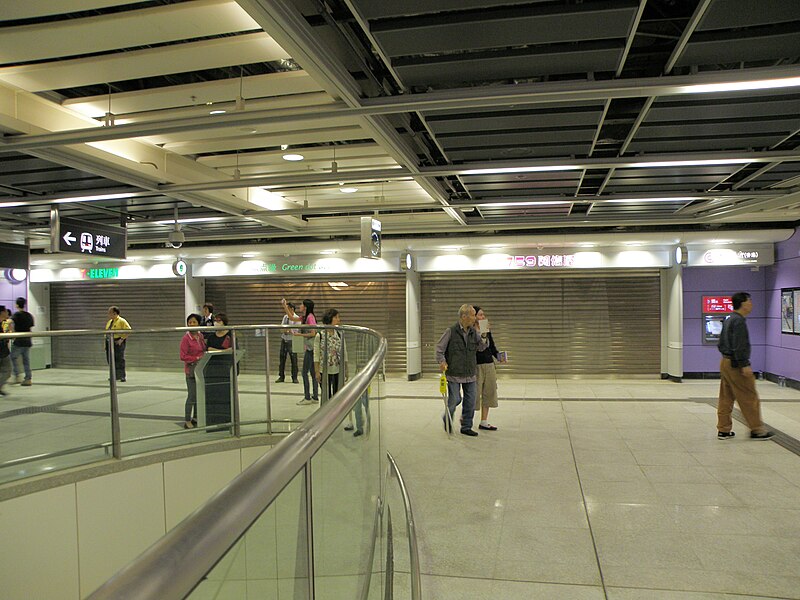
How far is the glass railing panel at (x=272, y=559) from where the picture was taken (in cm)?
100

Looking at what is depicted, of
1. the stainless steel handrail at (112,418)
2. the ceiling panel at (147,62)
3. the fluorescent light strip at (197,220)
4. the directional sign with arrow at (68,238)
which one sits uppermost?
the ceiling panel at (147,62)

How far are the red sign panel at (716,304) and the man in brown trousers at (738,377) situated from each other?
6053 mm

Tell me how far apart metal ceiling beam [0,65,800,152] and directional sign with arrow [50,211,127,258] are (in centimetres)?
463

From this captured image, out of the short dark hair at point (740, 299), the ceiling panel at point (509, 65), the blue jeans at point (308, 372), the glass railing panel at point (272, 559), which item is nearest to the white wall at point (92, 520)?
the blue jeans at point (308, 372)

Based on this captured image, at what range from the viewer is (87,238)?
9719 millimetres

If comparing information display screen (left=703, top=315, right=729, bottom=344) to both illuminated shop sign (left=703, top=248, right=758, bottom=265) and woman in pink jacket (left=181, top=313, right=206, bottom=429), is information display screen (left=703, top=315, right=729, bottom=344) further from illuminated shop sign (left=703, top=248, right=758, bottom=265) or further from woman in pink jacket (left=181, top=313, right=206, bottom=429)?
Answer: woman in pink jacket (left=181, top=313, right=206, bottom=429)

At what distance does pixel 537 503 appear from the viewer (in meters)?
5.32

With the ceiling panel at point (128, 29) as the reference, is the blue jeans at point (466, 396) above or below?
below

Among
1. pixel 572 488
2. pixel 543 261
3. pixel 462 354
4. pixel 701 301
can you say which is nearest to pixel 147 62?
pixel 462 354

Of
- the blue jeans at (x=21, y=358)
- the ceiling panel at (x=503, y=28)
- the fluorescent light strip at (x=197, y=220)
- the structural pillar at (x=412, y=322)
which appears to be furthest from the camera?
the structural pillar at (x=412, y=322)

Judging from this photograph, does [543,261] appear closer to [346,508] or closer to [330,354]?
[330,354]

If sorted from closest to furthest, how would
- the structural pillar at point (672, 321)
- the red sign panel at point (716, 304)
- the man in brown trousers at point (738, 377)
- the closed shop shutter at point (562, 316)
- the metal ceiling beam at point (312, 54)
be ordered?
the metal ceiling beam at point (312, 54) → the man in brown trousers at point (738, 377) → the structural pillar at point (672, 321) → the red sign panel at point (716, 304) → the closed shop shutter at point (562, 316)

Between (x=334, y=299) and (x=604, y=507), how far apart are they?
10.8m

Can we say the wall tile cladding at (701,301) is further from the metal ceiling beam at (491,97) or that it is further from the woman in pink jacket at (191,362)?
the woman in pink jacket at (191,362)
